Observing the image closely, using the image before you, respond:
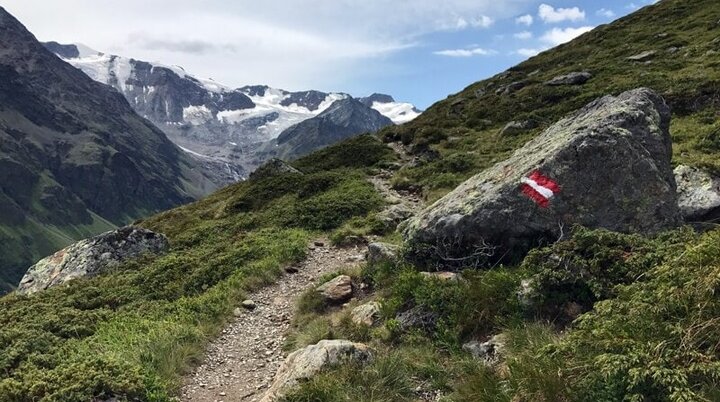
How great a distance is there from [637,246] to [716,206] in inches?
291

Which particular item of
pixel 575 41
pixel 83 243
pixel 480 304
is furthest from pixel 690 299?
pixel 575 41

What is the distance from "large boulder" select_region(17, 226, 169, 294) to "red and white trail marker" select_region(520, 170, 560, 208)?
20231mm

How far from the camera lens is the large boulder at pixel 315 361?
9.24 meters

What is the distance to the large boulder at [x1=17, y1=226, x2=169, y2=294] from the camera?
2445cm

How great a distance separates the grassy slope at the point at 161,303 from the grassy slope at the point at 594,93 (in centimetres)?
758

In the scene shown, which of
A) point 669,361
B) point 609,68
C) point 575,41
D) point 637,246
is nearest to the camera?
point 669,361

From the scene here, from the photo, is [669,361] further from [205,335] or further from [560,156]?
[205,335]

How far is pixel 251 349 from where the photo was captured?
1305 centimetres

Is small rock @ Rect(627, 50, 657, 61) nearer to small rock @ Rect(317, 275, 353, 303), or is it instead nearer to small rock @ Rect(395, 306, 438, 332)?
small rock @ Rect(317, 275, 353, 303)

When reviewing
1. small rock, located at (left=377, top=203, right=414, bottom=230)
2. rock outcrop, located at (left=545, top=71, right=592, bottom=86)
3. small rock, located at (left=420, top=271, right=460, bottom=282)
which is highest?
rock outcrop, located at (left=545, top=71, right=592, bottom=86)

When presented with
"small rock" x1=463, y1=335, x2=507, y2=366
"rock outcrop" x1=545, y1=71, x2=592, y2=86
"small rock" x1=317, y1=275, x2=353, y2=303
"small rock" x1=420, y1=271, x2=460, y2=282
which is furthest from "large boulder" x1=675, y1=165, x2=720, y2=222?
"rock outcrop" x1=545, y1=71, x2=592, y2=86

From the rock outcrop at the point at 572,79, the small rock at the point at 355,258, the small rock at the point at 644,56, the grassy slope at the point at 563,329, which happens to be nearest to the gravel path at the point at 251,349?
the small rock at the point at 355,258

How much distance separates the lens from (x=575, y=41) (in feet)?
224

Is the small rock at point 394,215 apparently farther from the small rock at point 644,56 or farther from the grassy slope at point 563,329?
the small rock at point 644,56
